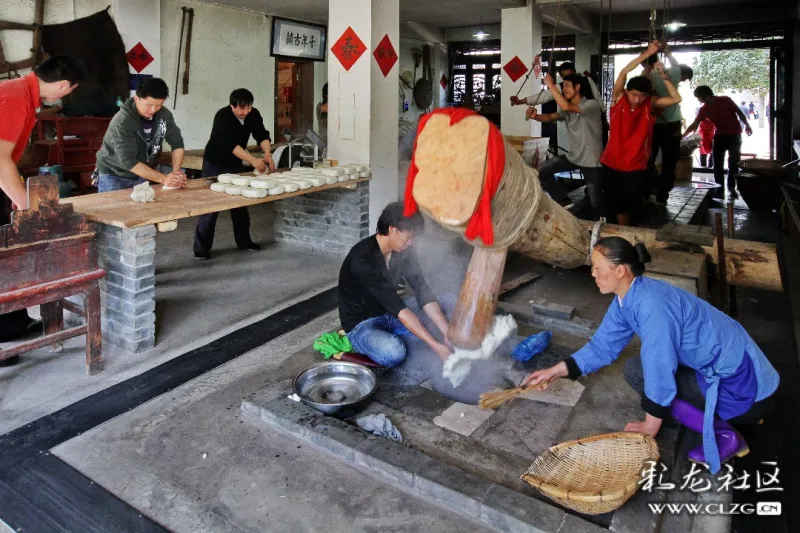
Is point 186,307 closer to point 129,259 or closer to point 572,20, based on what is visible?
point 129,259

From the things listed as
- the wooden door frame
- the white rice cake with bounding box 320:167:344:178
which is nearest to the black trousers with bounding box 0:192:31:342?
the white rice cake with bounding box 320:167:344:178

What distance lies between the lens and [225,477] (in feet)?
9.12

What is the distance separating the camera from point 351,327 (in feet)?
12.9

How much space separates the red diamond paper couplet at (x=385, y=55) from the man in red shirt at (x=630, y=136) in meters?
2.50

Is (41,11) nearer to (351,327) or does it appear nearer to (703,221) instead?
(351,327)

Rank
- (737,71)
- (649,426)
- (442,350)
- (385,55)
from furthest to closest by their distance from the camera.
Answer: (737,71) < (385,55) < (442,350) < (649,426)

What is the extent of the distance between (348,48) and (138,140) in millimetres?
2673

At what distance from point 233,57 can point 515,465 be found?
10555 millimetres

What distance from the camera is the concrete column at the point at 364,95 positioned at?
6.66 metres

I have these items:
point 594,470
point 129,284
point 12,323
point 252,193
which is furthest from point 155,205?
point 594,470

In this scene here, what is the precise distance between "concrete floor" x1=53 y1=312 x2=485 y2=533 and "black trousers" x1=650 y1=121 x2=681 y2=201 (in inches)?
313

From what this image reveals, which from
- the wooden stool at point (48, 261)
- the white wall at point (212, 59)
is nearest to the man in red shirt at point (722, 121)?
the white wall at point (212, 59)

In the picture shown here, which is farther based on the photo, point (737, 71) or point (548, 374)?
point (737, 71)

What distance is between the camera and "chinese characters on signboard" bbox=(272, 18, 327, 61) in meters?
12.3
